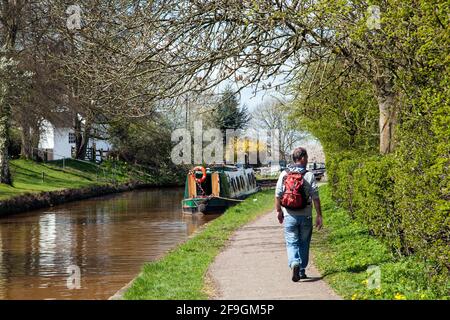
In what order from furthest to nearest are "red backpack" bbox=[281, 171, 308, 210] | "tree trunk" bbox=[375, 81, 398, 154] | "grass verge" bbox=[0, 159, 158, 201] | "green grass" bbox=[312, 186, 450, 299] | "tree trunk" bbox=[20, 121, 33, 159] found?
1. "tree trunk" bbox=[20, 121, 33, 159]
2. "grass verge" bbox=[0, 159, 158, 201]
3. "tree trunk" bbox=[375, 81, 398, 154]
4. "red backpack" bbox=[281, 171, 308, 210]
5. "green grass" bbox=[312, 186, 450, 299]

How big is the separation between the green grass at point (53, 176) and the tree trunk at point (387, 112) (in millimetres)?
17909

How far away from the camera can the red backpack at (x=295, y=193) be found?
1015cm

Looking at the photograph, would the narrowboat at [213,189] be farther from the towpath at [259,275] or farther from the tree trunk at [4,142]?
the towpath at [259,275]

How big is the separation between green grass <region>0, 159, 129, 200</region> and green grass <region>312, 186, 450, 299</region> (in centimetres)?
1965

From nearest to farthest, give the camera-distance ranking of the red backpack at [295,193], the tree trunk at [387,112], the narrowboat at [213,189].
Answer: the red backpack at [295,193], the tree trunk at [387,112], the narrowboat at [213,189]

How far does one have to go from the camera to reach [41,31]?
3359 centimetres

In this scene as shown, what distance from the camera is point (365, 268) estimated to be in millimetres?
11070

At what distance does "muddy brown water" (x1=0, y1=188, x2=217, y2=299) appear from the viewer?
14312 millimetres

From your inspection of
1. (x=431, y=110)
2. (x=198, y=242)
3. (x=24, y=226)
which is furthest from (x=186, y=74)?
(x=24, y=226)

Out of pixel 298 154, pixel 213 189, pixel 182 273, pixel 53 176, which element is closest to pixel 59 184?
pixel 53 176

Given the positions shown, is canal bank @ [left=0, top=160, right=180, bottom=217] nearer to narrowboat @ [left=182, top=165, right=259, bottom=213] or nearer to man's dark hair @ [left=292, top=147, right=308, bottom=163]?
narrowboat @ [left=182, top=165, right=259, bottom=213]

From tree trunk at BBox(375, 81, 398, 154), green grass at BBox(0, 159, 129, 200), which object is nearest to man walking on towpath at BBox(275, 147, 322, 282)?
tree trunk at BBox(375, 81, 398, 154)

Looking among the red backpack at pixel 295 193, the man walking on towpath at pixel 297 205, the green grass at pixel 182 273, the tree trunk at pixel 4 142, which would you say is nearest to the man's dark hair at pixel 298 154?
the man walking on towpath at pixel 297 205

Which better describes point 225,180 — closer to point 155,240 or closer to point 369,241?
point 155,240
